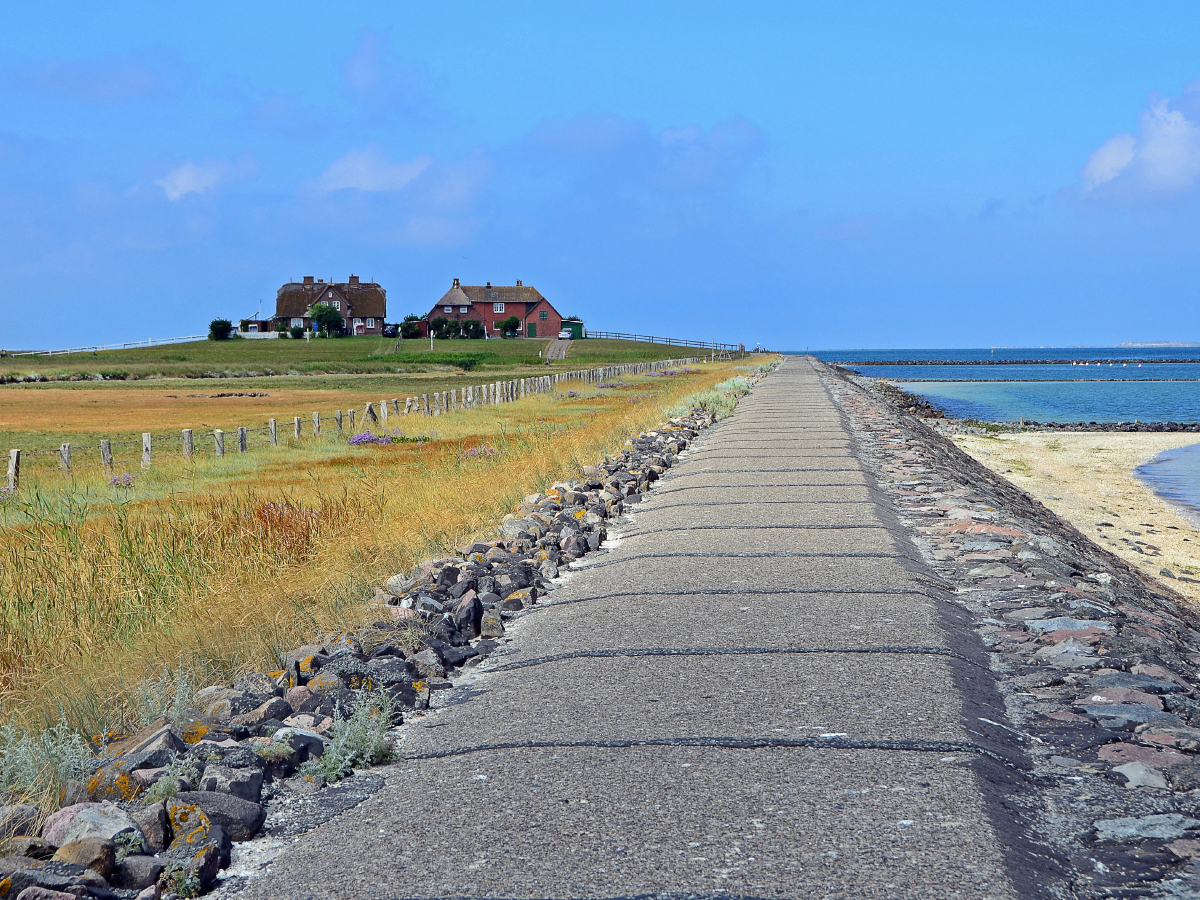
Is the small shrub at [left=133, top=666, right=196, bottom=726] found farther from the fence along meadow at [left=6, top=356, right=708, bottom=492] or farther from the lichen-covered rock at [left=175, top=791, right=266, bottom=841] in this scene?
the fence along meadow at [left=6, top=356, right=708, bottom=492]

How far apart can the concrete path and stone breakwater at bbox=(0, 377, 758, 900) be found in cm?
22

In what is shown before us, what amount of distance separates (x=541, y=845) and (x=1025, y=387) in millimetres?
80524

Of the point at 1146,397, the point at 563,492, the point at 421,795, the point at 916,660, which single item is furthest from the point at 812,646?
the point at 1146,397

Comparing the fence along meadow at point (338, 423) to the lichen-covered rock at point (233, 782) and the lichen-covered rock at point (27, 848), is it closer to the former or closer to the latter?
the lichen-covered rock at point (233, 782)

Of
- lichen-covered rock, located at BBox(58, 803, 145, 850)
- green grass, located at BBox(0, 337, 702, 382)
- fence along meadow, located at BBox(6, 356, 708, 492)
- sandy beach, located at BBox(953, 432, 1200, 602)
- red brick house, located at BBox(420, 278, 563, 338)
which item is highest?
red brick house, located at BBox(420, 278, 563, 338)

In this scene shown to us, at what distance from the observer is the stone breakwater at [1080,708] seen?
3.09 meters

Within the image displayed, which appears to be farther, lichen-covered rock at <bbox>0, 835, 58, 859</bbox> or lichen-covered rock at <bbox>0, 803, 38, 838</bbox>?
lichen-covered rock at <bbox>0, 803, 38, 838</bbox>

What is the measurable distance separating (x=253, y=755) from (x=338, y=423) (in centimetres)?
2224

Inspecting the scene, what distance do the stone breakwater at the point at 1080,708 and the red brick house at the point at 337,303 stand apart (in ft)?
374

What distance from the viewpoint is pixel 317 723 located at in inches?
167

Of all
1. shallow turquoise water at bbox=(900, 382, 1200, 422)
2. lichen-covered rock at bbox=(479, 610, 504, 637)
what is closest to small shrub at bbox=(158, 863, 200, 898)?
lichen-covered rock at bbox=(479, 610, 504, 637)

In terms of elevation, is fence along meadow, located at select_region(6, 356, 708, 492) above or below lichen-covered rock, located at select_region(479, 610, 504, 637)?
above

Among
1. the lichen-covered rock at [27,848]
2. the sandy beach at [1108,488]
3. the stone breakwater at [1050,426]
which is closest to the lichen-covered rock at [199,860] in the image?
the lichen-covered rock at [27,848]

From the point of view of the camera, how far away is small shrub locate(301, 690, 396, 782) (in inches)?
149
